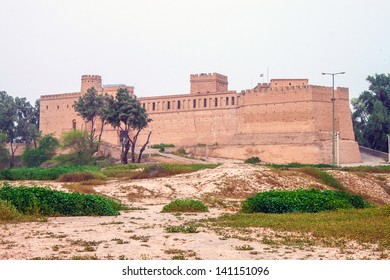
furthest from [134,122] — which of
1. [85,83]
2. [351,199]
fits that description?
[351,199]

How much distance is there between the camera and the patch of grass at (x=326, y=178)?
105 feet

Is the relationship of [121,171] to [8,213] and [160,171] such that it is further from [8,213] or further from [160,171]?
[8,213]

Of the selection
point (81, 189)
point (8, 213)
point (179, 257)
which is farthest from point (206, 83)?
point (179, 257)

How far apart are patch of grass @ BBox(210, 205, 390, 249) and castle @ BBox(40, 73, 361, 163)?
1442 inches

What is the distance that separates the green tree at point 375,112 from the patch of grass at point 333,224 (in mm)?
44192

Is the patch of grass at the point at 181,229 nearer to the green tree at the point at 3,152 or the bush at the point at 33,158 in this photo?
the bush at the point at 33,158

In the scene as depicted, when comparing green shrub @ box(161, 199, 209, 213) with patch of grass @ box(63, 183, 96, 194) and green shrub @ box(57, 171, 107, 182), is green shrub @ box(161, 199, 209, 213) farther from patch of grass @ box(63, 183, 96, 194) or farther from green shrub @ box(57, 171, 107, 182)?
green shrub @ box(57, 171, 107, 182)

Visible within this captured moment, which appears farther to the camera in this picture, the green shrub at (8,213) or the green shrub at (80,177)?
the green shrub at (80,177)

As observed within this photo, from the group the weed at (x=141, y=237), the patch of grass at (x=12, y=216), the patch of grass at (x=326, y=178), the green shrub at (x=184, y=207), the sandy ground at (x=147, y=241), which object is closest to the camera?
the sandy ground at (x=147, y=241)

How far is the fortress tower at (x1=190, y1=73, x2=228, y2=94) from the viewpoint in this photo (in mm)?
68000

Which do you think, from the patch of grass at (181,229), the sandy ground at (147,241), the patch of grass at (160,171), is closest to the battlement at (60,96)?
the patch of grass at (160,171)

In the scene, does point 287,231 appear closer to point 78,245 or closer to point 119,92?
point 78,245

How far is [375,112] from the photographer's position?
200 feet
